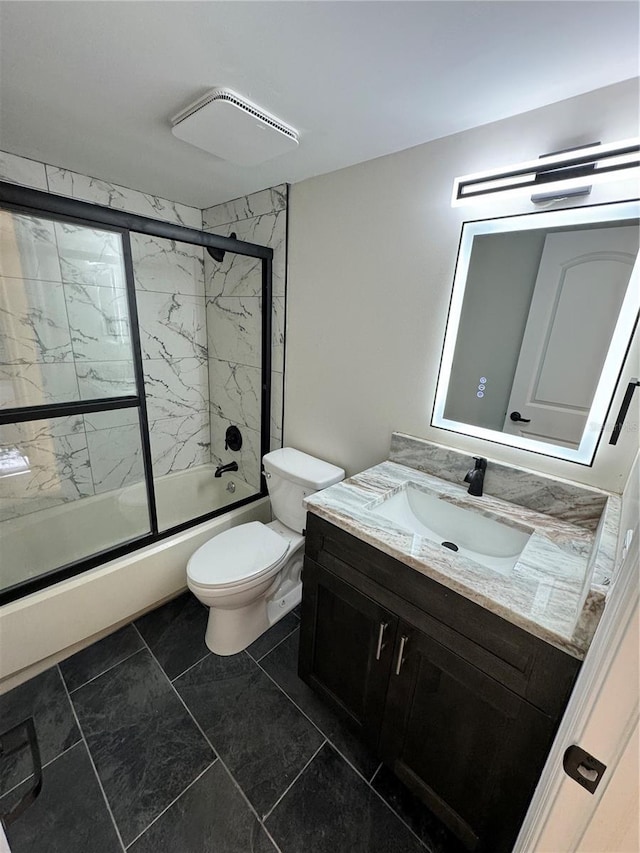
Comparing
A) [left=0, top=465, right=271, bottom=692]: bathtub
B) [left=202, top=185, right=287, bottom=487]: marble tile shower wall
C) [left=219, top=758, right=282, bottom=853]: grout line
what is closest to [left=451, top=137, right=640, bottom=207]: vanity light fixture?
[left=202, top=185, right=287, bottom=487]: marble tile shower wall

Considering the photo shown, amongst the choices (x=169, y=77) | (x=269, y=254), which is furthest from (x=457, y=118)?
(x=269, y=254)

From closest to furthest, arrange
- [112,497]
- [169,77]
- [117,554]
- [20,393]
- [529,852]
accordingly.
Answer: [529,852]
[169,77]
[117,554]
[20,393]
[112,497]

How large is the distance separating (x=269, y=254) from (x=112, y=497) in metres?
1.68

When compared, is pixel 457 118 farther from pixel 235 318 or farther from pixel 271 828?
pixel 271 828

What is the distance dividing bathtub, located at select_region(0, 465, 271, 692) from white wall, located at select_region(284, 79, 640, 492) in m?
0.89

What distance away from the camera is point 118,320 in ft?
6.32

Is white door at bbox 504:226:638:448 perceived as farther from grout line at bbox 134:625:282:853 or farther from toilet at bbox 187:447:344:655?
Result: grout line at bbox 134:625:282:853

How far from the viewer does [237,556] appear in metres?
1.59

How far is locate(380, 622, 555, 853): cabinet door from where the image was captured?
2.77 ft

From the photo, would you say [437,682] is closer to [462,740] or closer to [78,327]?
[462,740]

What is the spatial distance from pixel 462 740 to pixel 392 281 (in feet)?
5.13

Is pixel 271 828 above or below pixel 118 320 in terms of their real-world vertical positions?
below

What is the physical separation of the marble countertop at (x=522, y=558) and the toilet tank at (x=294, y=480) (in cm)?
32

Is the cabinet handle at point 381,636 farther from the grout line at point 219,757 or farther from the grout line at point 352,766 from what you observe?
the grout line at point 219,757
